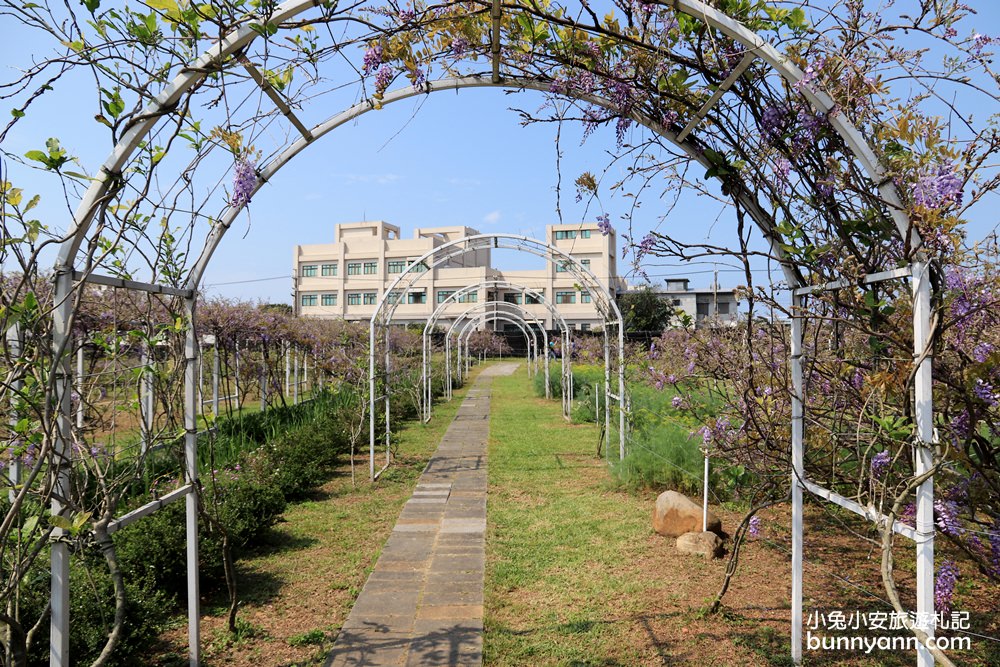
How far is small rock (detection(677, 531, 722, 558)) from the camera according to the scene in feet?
15.1

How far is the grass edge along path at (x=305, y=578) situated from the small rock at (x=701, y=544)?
7.65 feet

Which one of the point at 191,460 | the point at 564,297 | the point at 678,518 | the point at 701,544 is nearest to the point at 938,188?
the point at 191,460

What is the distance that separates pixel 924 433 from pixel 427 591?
9.84 feet

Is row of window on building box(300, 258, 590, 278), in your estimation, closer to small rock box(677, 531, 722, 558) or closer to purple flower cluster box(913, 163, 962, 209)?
small rock box(677, 531, 722, 558)

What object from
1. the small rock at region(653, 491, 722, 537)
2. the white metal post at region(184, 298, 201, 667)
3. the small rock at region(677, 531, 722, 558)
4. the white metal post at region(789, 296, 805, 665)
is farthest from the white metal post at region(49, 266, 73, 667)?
the small rock at region(653, 491, 722, 537)

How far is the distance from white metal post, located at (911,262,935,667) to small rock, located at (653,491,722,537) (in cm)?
291

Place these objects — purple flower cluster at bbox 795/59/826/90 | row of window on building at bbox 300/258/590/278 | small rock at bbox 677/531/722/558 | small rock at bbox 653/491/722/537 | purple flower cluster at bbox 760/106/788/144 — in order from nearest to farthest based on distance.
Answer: purple flower cluster at bbox 795/59/826/90
purple flower cluster at bbox 760/106/788/144
small rock at bbox 677/531/722/558
small rock at bbox 653/491/722/537
row of window on building at bbox 300/258/590/278

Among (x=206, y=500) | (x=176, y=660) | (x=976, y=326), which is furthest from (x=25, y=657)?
(x=976, y=326)

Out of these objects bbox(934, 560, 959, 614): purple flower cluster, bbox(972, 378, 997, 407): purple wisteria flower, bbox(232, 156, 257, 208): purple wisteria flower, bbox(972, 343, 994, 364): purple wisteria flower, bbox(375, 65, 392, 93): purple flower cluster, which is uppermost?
bbox(375, 65, 392, 93): purple flower cluster

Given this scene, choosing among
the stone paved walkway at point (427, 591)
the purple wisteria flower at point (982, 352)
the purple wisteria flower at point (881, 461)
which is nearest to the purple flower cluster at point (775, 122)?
the purple wisteria flower at point (982, 352)

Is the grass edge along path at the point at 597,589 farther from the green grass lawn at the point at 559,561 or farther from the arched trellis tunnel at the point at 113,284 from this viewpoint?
the arched trellis tunnel at the point at 113,284

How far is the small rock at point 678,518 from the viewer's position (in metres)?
4.92

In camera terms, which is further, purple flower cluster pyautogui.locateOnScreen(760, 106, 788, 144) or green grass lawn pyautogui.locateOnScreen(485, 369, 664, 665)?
green grass lawn pyautogui.locateOnScreen(485, 369, 664, 665)

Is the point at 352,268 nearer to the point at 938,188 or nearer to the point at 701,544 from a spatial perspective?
the point at 701,544
